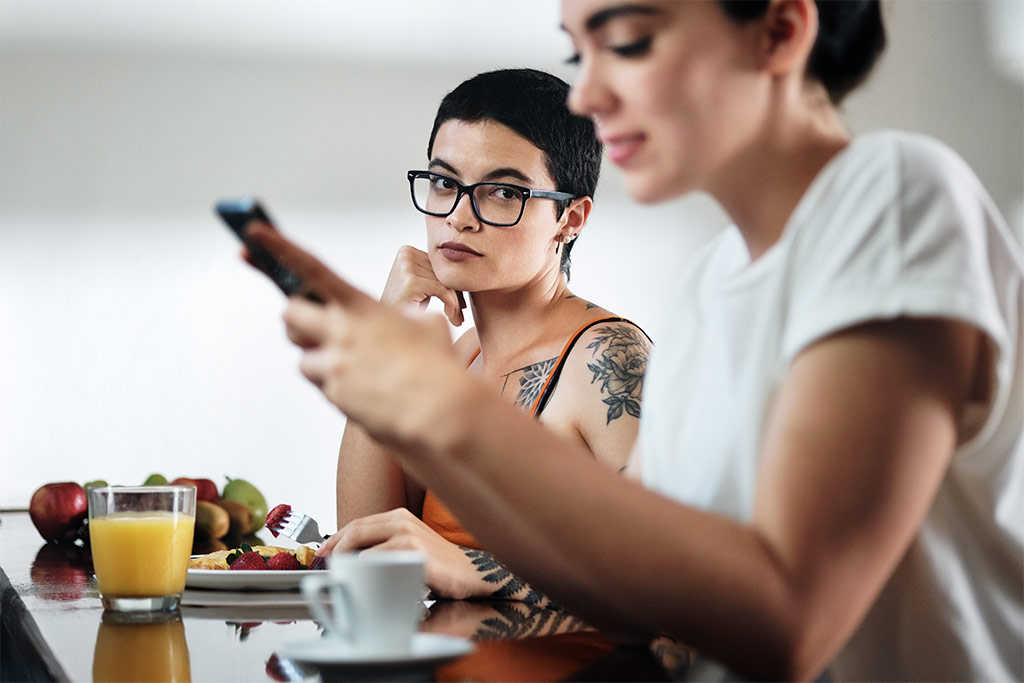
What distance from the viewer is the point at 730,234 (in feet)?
3.09

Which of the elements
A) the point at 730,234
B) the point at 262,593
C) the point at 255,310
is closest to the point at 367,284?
the point at 255,310

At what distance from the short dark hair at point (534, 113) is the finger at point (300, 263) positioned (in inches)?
45.0

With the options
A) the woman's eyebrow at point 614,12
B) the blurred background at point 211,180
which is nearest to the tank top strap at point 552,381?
the woman's eyebrow at point 614,12

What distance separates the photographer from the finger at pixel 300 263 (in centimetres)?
66

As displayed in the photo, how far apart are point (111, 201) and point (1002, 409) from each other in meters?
3.44

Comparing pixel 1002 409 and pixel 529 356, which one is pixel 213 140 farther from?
pixel 1002 409

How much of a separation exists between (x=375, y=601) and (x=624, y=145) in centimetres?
36

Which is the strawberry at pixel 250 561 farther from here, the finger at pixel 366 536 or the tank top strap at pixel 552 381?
the tank top strap at pixel 552 381

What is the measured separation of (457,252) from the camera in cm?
179

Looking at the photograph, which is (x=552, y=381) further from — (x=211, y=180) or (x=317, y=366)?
(x=211, y=180)

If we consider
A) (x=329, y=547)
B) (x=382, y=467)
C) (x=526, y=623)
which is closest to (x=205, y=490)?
(x=382, y=467)

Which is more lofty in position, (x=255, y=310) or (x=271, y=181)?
(x=271, y=181)

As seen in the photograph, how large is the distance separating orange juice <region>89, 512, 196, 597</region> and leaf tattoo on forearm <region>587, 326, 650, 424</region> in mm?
676

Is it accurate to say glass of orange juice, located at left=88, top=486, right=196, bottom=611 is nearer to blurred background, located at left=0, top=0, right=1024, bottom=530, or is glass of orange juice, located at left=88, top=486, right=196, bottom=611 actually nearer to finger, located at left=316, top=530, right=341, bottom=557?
finger, located at left=316, top=530, right=341, bottom=557
